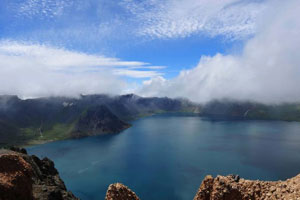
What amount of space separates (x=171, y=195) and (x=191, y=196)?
11.1m

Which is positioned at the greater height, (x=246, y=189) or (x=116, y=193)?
(x=246, y=189)

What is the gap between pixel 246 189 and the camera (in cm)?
2183

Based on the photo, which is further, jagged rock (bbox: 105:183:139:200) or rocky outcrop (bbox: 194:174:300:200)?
jagged rock (bbox: 105:183:139:200)

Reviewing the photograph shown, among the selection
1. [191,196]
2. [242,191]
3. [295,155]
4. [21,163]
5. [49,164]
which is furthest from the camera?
[295,155]

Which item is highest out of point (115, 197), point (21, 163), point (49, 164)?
point (21, 163)

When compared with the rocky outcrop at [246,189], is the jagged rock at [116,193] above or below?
below

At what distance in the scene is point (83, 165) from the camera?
187 meters

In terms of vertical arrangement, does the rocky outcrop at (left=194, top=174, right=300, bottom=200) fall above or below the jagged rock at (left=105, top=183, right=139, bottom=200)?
above

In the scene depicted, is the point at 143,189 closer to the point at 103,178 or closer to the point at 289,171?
the point at 103,178

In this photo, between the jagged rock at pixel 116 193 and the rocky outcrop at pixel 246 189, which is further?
the jagged rock at pixel 116 193

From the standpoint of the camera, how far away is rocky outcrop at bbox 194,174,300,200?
19203mm

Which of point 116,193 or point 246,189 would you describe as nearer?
point 246,189

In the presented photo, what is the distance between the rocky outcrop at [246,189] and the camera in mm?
19203

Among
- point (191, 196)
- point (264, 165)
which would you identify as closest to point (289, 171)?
point (264, 165)
